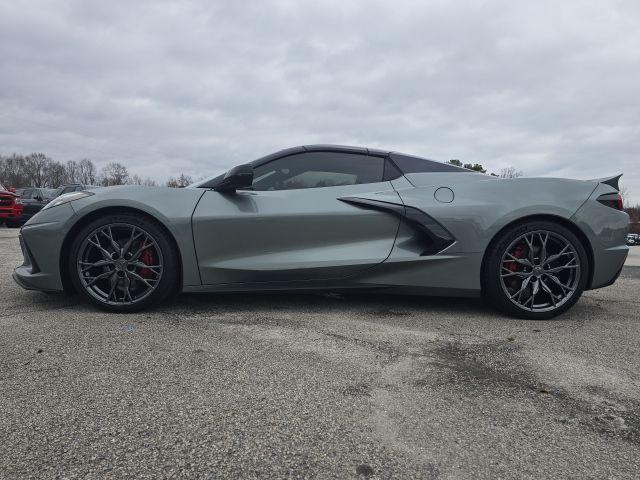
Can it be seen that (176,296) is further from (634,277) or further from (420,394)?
(634,277)

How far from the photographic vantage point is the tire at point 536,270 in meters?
2.89

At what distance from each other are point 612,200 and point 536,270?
77 centimetres

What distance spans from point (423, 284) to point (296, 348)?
3.86 ft

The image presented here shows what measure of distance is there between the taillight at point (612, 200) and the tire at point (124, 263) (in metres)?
2.97

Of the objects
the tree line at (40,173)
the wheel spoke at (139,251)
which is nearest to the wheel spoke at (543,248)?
the wheel spoke at (139,251)

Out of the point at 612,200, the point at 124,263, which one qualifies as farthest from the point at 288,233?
the point at 612,200

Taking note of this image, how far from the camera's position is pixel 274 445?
1.29m

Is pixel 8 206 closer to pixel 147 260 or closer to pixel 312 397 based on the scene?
pixel 147 260

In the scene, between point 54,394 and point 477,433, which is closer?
point 477,433

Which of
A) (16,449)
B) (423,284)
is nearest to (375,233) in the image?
(423,284)

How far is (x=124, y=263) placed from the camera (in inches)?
110

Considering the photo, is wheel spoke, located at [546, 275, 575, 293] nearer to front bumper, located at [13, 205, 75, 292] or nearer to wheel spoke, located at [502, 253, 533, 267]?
wheel spoke, located at [502, 253, 533, 267]

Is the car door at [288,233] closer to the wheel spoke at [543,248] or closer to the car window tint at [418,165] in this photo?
the car window tint at [418,165]

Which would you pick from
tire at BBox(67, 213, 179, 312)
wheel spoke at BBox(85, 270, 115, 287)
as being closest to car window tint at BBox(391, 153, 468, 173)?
tire at BBox(67, 213, 179, 312)
